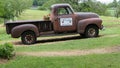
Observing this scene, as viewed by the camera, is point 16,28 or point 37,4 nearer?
point 16,28

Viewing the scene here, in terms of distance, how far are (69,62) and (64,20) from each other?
698 centimetres

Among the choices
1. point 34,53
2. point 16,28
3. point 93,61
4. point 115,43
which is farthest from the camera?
point 16,28

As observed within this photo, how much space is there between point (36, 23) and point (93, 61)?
691 centimetres

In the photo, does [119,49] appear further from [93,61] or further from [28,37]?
[28,37]

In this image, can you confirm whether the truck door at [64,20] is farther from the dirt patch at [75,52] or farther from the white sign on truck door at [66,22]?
the dirt patch at [75,52]

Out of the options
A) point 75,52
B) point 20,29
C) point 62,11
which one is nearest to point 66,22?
point 62,11

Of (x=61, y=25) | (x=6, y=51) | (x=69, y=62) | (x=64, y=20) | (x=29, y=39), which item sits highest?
(x=64, y=20)

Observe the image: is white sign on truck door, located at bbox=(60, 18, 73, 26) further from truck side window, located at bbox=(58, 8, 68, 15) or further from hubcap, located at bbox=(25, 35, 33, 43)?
hubcap, located at bbox=(25, 35, 33, 43)

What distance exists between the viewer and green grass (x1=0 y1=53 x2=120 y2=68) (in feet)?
32.0

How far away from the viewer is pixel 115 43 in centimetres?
1340

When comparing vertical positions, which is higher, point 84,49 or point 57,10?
point 57,10

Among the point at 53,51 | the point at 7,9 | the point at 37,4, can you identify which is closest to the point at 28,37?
the point at 53,51

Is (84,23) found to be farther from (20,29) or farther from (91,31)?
(20,29)

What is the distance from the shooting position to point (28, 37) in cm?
1630
